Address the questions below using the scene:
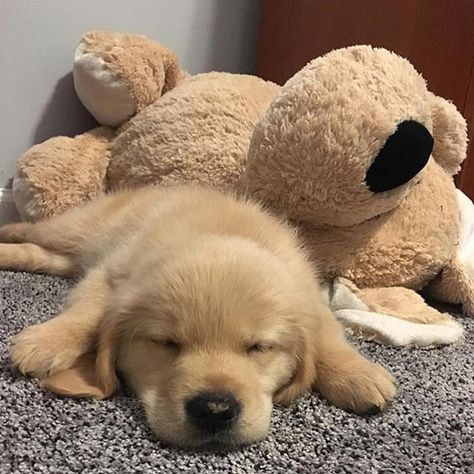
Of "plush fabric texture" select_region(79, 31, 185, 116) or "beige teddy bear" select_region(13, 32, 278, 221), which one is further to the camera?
"plush fabric texture" select_region(79, 31, 185, 116)

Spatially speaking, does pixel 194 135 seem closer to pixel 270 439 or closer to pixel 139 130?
pixel 139 130

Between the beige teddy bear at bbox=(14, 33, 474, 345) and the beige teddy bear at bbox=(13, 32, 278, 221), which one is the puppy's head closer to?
the beige teddy bear at bbox=(14, 33, 474, 345)

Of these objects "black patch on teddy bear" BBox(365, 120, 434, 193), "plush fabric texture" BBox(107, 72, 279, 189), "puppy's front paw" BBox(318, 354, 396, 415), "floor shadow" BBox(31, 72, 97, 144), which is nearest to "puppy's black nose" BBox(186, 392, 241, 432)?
"puppy's front paw" BBox(318, 354, 396, 415)

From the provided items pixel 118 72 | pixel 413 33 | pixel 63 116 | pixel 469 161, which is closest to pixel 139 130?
pixel 118 72

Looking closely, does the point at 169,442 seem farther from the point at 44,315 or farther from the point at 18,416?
the point at 44,315

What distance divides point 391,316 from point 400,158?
1.09 ft

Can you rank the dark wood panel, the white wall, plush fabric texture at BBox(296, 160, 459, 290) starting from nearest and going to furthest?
plush fabric texture at BBox(296, 160, 459, 290), the dark wood panel, the white wall

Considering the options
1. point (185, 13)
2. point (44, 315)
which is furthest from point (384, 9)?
point (44, 315)

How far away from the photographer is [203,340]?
110cm

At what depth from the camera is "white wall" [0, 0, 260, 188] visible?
2.12m

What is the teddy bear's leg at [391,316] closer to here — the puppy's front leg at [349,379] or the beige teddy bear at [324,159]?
the beige teddy bear at [324,159]

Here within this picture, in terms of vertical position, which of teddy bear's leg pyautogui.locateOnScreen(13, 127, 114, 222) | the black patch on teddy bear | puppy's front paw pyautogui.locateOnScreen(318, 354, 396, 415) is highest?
the black patch on teddy bear

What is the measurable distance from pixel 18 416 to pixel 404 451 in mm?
562

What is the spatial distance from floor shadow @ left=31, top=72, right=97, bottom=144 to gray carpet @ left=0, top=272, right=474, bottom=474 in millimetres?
1083
